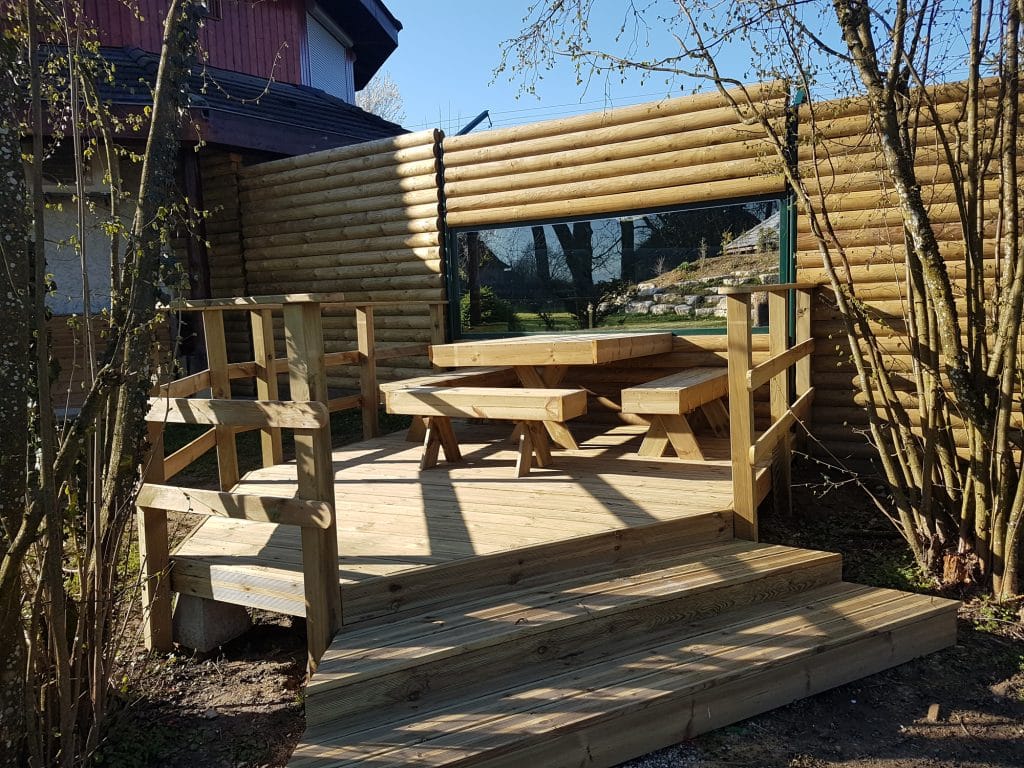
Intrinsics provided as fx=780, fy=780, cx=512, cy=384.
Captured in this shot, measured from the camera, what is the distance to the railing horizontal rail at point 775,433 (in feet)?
14.0

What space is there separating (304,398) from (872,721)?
275 cm

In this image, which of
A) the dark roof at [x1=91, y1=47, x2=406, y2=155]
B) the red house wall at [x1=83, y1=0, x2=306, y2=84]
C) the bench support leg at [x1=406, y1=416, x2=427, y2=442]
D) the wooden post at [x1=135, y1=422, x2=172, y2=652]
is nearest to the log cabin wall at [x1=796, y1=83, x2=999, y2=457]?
the bench support leg at [x1=406, y1=416, x2=427, y2=442]

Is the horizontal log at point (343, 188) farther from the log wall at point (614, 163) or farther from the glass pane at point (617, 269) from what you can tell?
the glass pane at point (617, 269)

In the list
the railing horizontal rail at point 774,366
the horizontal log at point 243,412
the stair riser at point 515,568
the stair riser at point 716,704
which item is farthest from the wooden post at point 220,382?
the railing horizontal rail at point 774,366

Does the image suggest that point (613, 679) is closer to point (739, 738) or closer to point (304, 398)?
point (739, 738)

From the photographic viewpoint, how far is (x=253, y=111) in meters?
10.4

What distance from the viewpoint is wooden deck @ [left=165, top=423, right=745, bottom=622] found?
11.8ft

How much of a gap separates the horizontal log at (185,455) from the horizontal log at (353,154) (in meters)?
4.43

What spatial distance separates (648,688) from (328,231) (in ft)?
24.4

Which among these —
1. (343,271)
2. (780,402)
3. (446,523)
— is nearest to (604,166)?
(780,402)

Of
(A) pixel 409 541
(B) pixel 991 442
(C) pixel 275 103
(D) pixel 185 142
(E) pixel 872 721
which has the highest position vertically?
(C) pixel 275 103

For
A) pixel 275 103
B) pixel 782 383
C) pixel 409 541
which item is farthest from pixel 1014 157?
pixel 275 103

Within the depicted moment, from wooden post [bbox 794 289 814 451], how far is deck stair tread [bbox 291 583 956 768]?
249 centimetres

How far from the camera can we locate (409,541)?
13.0 ft
